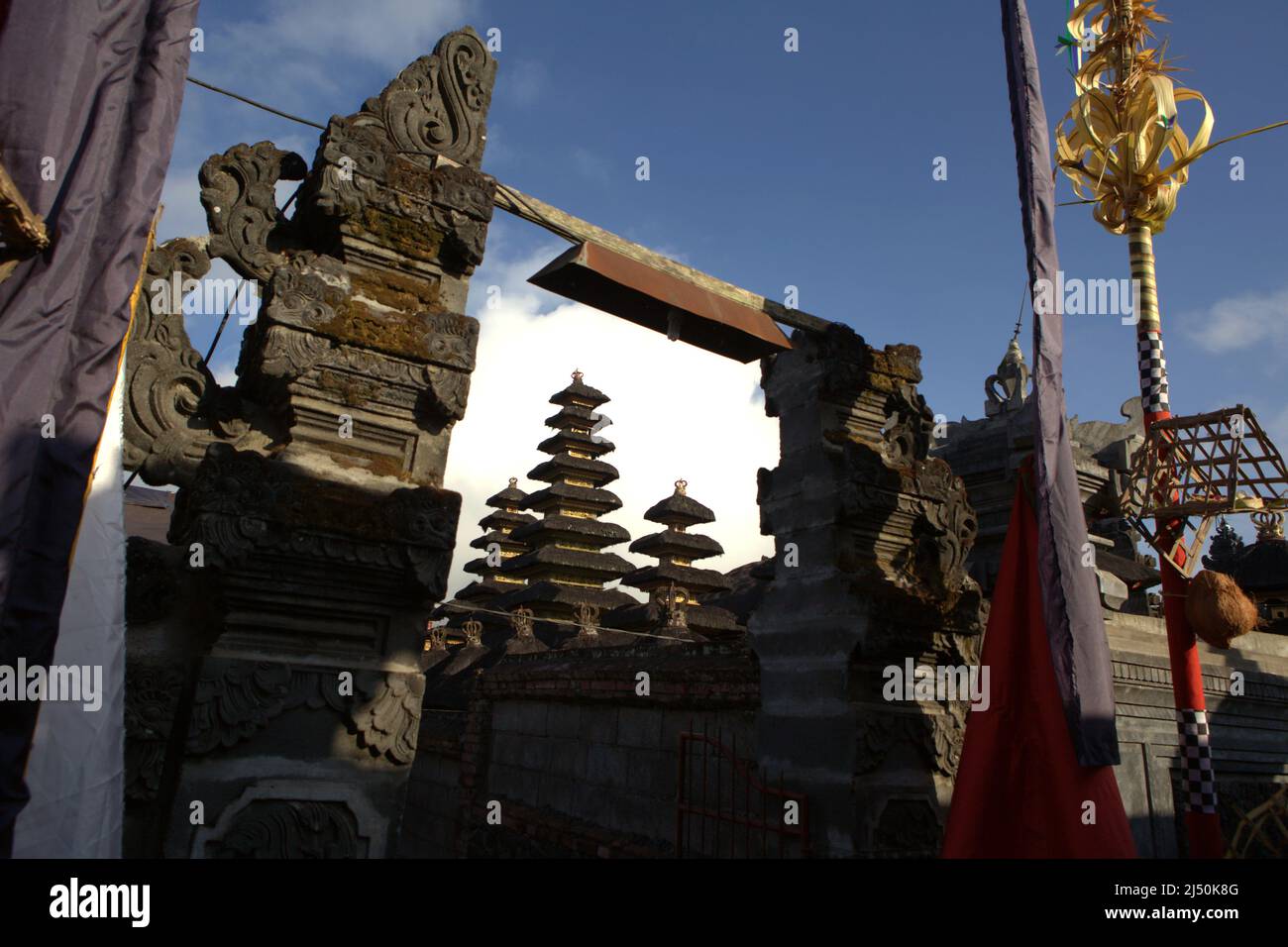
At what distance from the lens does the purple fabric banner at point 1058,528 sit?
4.84 metres

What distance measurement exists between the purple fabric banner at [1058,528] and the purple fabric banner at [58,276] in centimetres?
480

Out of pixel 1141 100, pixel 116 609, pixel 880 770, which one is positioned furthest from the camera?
pixel 1141 100

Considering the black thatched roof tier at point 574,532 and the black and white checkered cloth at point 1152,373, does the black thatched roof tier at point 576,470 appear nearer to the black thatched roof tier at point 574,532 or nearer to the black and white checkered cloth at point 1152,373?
the black thatched roof tier at point 574,532

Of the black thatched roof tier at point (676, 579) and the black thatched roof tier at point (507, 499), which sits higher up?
the black thatched roof tier at point (507, 499)

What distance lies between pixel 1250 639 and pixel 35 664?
10971 millimetres

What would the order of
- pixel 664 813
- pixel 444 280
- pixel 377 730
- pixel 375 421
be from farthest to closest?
pixel 664 813 < pixel 444 280 < pixel 375 421 < pixel 377 730

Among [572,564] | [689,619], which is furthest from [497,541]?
[689,619]

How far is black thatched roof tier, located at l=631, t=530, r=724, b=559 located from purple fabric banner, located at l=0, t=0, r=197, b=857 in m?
27.5

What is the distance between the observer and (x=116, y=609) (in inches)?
127

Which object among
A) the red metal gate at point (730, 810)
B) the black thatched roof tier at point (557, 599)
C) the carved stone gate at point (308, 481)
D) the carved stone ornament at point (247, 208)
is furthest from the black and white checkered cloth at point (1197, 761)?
the black thatched roof tier at point (557, 599)

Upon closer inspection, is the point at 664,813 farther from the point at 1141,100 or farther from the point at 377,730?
the point at 1141,100

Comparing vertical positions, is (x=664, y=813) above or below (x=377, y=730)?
below

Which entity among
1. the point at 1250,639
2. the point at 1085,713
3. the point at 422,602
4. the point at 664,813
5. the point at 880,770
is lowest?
the point at 664,813
